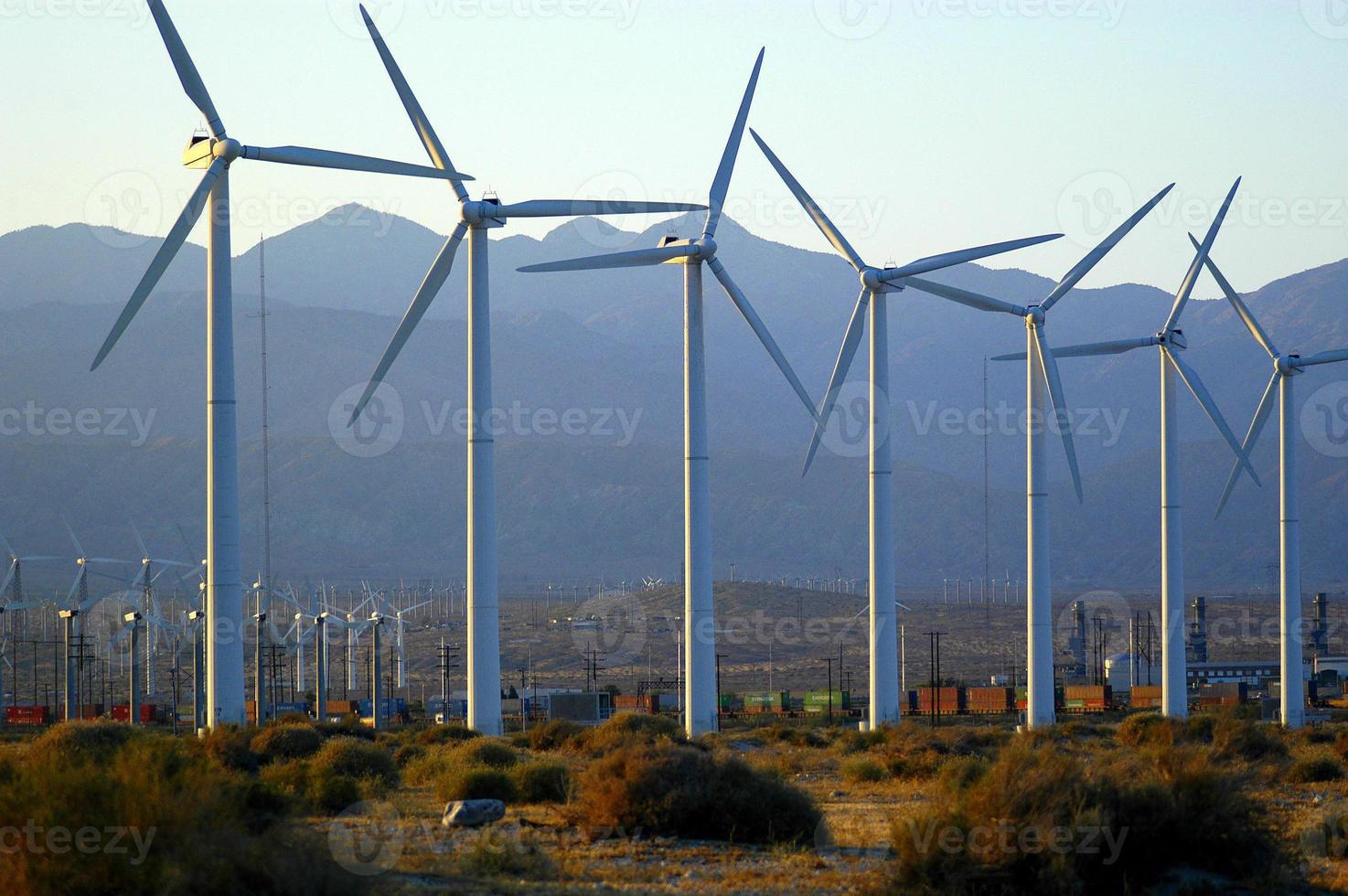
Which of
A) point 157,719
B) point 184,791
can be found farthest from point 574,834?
point 157,719

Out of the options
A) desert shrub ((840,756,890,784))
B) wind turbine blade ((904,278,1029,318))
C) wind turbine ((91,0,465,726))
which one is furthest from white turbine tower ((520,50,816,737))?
desert shrub ((840,756,890,784))

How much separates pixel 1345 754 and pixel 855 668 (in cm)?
11995

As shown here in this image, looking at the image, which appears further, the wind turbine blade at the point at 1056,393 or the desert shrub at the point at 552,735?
the wind turbine blade at the point at 1056,393

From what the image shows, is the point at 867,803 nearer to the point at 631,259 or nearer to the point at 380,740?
the point at 380,740

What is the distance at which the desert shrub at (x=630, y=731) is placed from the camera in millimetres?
40094

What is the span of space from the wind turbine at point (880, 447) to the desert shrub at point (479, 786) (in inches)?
1089

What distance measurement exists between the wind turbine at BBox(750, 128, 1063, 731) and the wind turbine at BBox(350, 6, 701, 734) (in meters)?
10.6

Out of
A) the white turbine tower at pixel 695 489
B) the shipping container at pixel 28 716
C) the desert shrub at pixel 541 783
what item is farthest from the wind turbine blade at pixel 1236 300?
the shipping container at pixel 28 716

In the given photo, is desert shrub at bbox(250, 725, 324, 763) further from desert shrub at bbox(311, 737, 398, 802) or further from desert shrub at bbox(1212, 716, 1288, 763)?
desert shrub at bbox(1212, 716, 1288, 763)

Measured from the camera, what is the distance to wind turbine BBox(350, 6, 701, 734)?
1793 inches

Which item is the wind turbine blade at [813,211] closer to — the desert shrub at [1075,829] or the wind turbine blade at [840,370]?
the wind turbine blade at [840,370]

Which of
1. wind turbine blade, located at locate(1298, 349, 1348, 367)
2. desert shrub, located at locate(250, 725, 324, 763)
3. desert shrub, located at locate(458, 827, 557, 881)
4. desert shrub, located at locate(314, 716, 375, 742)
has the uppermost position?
wind turbine blade, located at locate(1298, 349, 1348, 367)

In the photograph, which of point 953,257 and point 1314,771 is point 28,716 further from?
point 1314,771

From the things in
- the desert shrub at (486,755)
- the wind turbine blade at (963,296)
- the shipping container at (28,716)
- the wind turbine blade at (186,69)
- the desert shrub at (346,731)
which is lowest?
the shipping container at (28,716)
